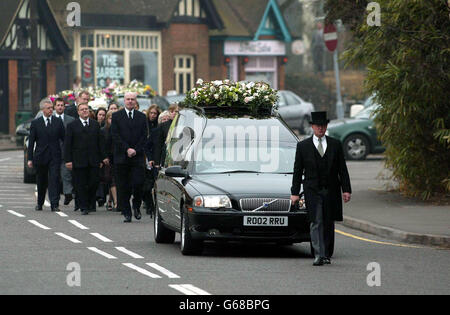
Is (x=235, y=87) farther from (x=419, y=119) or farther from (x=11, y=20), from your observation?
(x=11, y=20)

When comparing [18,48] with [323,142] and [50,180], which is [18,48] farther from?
[323,142]

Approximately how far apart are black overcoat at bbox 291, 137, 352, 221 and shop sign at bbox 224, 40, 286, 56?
50.7 meters

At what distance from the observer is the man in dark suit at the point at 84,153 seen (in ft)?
A: 71.4

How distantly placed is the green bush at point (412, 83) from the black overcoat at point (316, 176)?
677 cm

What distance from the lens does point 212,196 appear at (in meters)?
14.9

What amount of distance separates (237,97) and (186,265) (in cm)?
373

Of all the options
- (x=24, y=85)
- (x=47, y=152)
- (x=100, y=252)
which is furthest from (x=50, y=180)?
(x=24, y=85)

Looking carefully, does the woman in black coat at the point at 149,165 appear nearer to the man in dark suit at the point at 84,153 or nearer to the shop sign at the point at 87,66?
the man in dark suit at the point at 84,153

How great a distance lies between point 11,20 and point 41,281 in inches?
1569

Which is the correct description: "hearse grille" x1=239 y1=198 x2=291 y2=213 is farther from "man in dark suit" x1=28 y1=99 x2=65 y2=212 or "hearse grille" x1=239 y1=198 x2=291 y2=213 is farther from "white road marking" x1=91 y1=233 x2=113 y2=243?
"man in dark suit" x1=28 y1=99 x2=65 y2=212

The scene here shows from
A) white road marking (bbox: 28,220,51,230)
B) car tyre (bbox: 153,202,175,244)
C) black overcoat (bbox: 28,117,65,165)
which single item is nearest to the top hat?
car tyre (bbox: 153,202,175,244)

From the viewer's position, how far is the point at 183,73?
63.6m

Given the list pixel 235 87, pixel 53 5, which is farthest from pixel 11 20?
pixel 235 87

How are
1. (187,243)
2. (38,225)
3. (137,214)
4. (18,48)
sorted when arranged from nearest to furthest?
(187,243) < (38,225) < (137,214) < (18,48)
